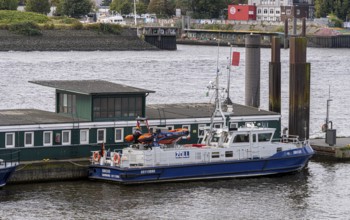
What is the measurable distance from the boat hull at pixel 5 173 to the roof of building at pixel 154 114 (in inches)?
101

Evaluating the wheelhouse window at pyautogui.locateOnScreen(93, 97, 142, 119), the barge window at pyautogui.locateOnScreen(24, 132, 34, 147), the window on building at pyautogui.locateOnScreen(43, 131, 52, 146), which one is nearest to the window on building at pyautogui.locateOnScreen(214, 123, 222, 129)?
the wheelhouse window at pyautogui.locateOnScreen(93, 97, 142, 119)

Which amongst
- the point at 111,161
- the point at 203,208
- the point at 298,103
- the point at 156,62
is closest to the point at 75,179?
the point at 111,161

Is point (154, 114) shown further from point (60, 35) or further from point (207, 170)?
point (60, 35)

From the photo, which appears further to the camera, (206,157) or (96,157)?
(206,157)

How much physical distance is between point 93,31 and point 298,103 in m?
118

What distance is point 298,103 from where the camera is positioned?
189 feet

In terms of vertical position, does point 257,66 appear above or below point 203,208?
above

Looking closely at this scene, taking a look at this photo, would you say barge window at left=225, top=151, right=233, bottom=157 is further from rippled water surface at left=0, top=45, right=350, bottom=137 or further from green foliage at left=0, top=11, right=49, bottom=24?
green foliage at left=0, top=11, right=49, bottom=24

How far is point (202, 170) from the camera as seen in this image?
50.6 metres

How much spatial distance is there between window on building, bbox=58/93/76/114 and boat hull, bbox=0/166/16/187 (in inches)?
231

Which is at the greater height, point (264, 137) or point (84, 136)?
point (84, 136)

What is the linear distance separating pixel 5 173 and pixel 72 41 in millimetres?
120013

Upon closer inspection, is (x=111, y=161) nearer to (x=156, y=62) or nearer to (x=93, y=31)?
(x=156, y=62)

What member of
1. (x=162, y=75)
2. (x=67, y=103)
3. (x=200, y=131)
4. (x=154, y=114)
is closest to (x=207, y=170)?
(x=200, y=131)
